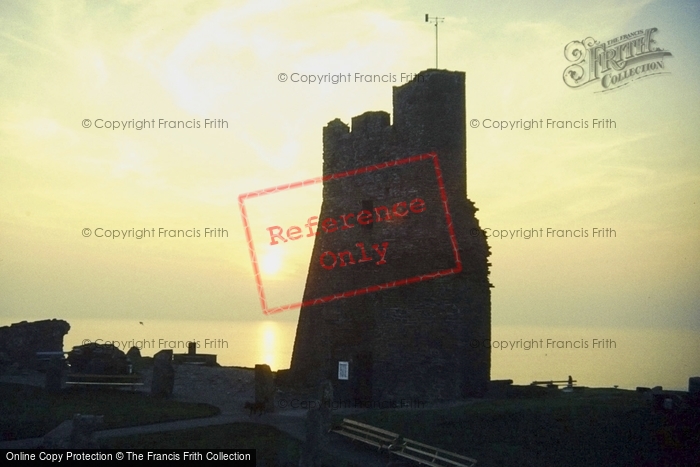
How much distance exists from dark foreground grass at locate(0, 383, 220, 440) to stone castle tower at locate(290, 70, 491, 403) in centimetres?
639

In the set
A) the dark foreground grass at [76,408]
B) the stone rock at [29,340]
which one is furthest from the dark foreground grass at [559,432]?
the stone rock at [29,340]

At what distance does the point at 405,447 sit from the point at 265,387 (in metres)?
7.46

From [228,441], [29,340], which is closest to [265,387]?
[228,441]

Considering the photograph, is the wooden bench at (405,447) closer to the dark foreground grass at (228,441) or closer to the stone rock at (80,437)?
the dark foreground grass at (228,441)

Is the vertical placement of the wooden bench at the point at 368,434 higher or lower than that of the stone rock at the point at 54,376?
lower

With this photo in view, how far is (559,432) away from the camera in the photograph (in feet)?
70.2

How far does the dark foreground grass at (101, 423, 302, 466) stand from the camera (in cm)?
1995

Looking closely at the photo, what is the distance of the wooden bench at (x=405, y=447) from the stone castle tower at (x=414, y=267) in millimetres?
6753

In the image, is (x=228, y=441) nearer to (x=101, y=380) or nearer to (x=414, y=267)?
(x=414, y=267)

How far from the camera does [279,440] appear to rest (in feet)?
70.3

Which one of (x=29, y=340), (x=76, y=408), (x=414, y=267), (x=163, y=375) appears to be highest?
(x=414, y=267)

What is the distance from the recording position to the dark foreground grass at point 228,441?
19953 mm

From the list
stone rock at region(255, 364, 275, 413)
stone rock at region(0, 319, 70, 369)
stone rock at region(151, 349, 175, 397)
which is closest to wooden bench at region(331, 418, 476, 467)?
stone rock at region(255, 364, 275, 413)

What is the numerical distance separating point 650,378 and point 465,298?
276 ft
